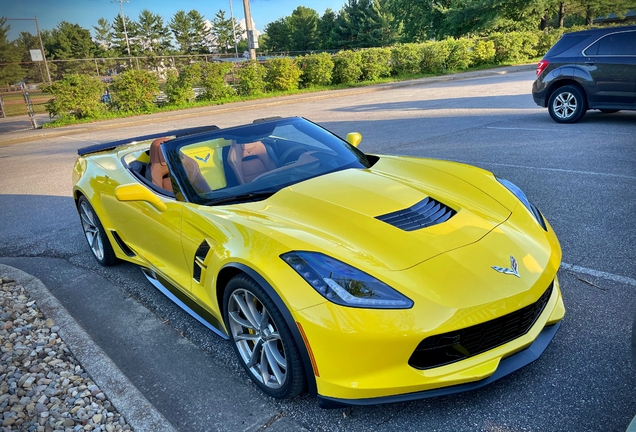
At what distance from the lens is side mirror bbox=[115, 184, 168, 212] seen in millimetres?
3096

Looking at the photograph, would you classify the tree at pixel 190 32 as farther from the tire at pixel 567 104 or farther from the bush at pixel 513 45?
the tire at pixel 567 104

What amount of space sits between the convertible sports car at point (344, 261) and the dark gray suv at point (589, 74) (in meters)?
6.82

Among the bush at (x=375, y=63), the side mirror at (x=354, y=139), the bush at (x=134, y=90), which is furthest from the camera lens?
the bush at (x=375, y=63)

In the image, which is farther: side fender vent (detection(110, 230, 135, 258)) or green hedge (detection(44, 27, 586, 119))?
green hedge (detection(44, 27, 586, 119))

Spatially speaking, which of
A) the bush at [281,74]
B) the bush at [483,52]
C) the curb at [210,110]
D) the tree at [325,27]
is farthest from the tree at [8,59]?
the tree at [325,27]

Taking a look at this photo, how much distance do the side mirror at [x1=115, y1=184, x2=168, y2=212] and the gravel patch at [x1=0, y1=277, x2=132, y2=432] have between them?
1.08 meters

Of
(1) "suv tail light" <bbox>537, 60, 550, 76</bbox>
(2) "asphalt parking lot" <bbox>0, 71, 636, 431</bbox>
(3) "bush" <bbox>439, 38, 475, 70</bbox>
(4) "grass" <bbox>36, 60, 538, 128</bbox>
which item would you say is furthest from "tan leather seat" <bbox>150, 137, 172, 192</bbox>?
(3) "bush" <bbox>439, 38, 475, 70</bbox>

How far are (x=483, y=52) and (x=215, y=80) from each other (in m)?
16.2

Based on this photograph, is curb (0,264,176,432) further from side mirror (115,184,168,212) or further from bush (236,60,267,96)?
bush (236,60,267,96)

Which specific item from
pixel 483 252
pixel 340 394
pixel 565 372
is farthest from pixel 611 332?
pixel 340 394

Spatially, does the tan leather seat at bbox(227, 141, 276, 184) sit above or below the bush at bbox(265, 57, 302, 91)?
below

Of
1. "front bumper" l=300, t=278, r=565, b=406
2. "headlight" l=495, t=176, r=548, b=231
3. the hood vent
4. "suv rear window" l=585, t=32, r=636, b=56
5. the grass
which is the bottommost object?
"front bumper" l=300, t=278, r=565, b=406

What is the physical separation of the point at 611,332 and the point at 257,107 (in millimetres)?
17030

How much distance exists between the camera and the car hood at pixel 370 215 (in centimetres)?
240
